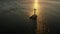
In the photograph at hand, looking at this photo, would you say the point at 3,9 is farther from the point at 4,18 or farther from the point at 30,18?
the point at 30,18

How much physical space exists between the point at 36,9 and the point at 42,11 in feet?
0.21

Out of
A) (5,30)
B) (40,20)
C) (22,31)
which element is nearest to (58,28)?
(40,20)

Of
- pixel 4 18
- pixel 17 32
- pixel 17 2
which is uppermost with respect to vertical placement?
pixel 17 2

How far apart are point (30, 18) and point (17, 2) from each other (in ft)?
0.69

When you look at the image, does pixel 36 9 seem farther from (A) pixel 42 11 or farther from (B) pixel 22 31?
(B) pixel 22 31

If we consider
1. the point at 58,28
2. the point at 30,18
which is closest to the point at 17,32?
the point at 30,18

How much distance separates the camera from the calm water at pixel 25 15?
234 cm

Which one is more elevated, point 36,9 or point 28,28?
point 36,9

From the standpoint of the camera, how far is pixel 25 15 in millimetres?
2359

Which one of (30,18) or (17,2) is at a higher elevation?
(17,2)

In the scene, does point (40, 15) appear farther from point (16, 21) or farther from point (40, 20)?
point (16, 21)

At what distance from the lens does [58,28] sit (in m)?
2.36

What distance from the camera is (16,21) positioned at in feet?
7.79

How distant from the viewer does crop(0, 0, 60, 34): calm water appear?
2.34 meters
